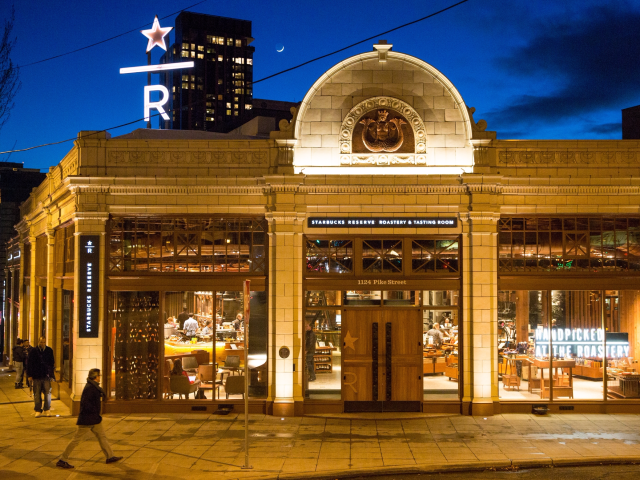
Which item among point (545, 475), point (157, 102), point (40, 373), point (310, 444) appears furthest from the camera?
point (157, 102)

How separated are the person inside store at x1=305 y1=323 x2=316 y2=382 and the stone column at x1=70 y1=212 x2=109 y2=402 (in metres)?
4.87

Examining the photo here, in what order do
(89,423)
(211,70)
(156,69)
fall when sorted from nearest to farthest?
(89,423) < (156,69) < (211,70)

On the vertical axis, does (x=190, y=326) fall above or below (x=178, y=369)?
above

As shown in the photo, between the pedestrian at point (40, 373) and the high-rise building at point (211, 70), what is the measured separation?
119470 millimetres

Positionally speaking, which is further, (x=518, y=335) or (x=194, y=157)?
(x=194, y=157)

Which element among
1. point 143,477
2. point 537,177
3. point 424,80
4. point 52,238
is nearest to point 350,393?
point 143,477

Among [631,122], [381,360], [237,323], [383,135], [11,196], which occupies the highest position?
[631,122]

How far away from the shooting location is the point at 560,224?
48.1ft

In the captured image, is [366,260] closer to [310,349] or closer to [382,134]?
[310,349]

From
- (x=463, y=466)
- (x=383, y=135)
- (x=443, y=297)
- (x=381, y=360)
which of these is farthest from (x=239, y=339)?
(x=463, y=466)

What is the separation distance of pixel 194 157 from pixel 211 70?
127750mm

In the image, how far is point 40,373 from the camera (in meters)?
14.2

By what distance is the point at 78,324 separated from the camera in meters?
14.2

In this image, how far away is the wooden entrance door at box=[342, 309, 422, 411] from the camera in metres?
14.2
